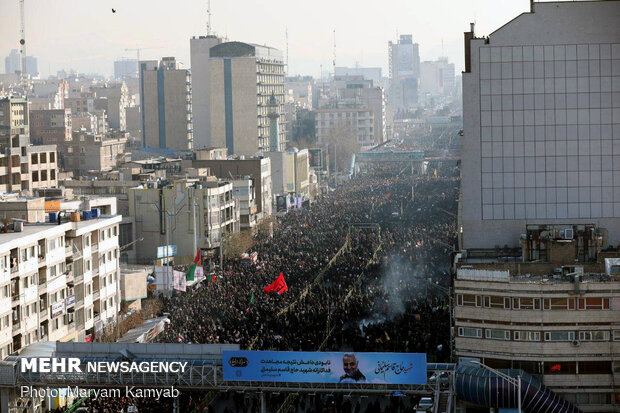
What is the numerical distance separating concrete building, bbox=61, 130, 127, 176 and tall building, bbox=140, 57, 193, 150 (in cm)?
1336

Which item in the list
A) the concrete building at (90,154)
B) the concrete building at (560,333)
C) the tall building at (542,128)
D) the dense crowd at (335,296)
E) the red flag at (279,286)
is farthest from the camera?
the concrete building at (90,154)

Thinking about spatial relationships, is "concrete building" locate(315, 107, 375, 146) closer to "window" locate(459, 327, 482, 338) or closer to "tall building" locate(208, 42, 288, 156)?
"tall building" locate(208, 42, 288, 156)

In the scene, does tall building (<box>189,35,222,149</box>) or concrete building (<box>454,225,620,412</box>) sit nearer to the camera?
concrete building (<box>454,225,620,412</box>)

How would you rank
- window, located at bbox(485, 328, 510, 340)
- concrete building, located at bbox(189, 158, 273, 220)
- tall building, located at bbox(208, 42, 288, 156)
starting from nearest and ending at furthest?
window, located at bbox(485, 328, 510, 340)
concrete building, located at bbox(189, 158, 273, 220)
tall building, located at bbox(208, 42, 288, 156)

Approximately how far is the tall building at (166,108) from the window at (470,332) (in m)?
86.7

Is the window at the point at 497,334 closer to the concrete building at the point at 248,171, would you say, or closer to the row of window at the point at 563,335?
the row of window at the point at 563,335

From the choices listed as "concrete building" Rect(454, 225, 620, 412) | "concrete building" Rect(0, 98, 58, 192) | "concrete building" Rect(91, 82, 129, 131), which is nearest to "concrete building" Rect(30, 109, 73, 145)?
"concrete building" Rect(91, 82, 129, 131)

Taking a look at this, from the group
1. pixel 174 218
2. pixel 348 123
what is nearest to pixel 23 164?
pixel 174 218

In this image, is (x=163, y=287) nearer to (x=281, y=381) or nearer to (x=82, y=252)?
(x=82, y=252)

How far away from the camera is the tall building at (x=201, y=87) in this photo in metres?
110

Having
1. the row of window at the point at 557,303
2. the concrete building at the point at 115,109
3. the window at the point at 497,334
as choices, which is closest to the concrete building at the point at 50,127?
the concrete building at the point at 115,109

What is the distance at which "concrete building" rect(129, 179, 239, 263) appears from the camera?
5803 cm

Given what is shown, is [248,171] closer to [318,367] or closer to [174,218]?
[174,218]

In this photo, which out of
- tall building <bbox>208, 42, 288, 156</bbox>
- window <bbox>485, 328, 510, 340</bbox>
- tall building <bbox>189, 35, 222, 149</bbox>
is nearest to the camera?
window <bbox>485, 328, 510, 340</bbox>
